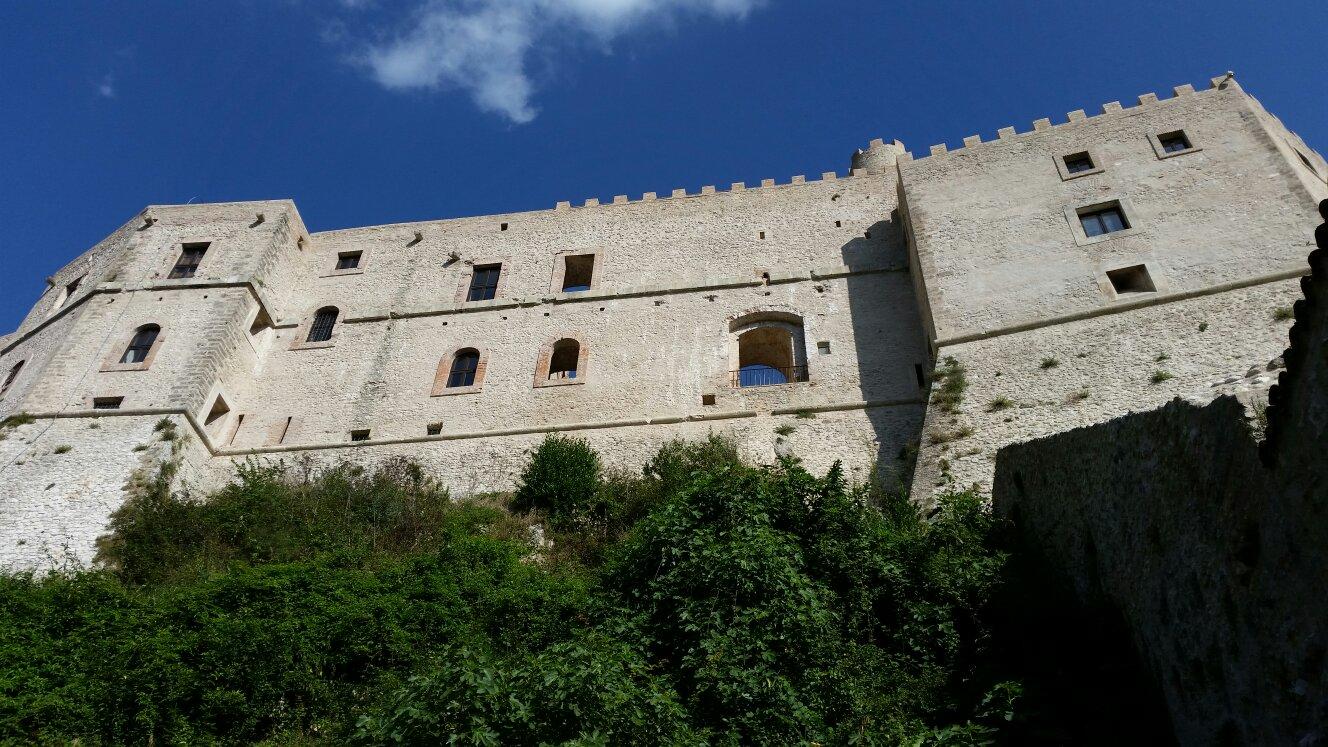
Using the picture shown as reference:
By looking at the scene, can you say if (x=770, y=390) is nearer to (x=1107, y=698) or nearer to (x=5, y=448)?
(x=1107, y=698)

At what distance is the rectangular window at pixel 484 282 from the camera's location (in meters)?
22.5

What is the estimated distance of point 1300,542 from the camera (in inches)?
208

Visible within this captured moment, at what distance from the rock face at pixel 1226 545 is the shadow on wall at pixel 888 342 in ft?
26.7

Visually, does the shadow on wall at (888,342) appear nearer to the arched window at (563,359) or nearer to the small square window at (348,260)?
the arched window at (563,359)

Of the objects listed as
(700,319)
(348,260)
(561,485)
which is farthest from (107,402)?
(700,319)

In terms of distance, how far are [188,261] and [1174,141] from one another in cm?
2133

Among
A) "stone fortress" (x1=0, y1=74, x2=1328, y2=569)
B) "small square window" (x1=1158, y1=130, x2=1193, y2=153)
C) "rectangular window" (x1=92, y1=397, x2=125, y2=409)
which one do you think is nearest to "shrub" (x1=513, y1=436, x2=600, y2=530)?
"stone fortress" (x1=0, y1=74, x2=1328, y2=569)

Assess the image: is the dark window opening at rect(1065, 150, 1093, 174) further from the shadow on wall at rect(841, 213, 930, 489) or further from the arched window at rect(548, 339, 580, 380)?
the arched window at rect(548, 339, 580, 380)

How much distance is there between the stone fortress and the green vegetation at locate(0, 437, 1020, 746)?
365 cm

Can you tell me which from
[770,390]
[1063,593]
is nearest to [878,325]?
[770,390]

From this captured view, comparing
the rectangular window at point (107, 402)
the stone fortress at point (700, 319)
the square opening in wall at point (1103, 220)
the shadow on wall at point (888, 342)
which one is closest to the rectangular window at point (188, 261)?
the stone fortress at point (700, 319)

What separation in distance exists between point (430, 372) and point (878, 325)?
946 centimetres

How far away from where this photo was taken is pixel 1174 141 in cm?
1909

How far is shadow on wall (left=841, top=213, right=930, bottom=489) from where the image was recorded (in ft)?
56.6
